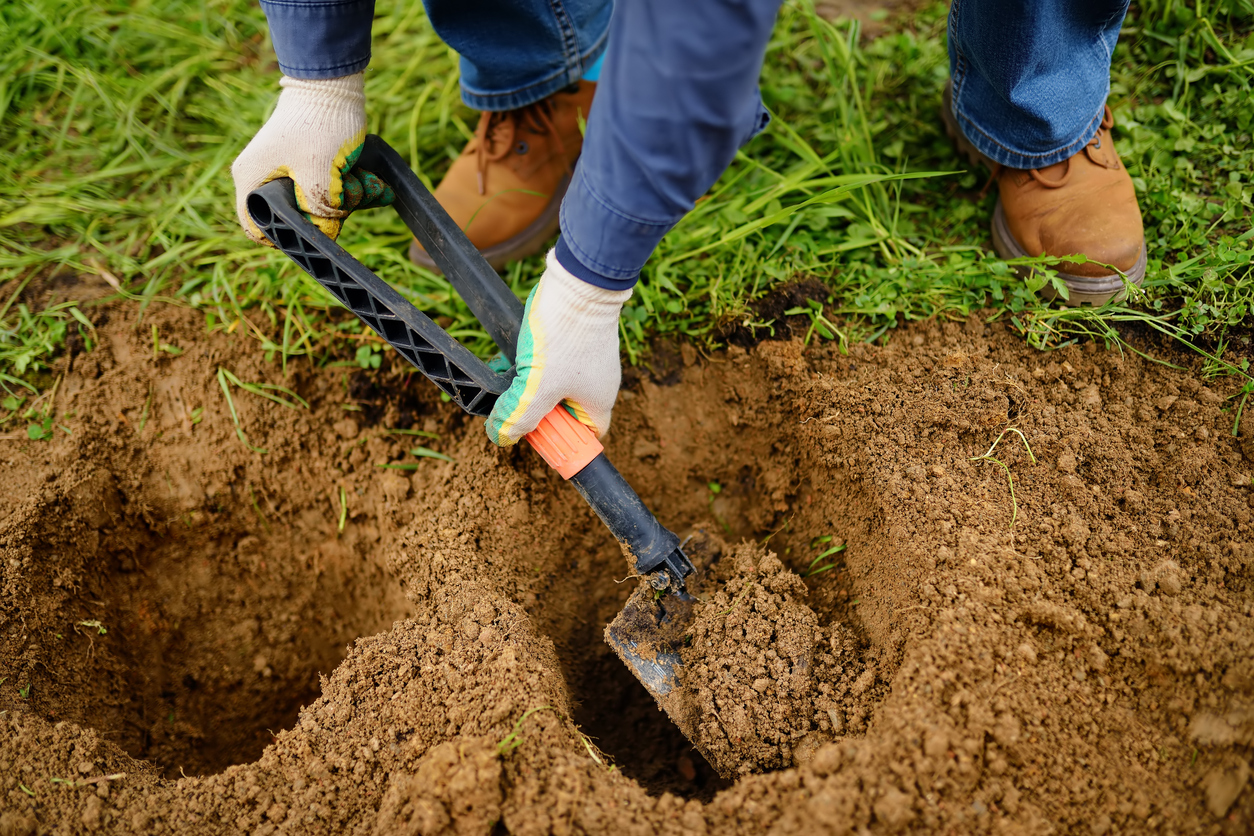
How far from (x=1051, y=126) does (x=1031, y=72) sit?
0.16 metres

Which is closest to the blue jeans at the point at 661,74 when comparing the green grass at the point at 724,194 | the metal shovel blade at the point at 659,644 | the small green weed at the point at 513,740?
the green grass at the point at 724,194

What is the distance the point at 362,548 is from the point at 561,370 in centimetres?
95

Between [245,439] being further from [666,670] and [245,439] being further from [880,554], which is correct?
[880,554]

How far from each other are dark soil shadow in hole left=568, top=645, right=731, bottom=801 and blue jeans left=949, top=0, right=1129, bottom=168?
1.79m

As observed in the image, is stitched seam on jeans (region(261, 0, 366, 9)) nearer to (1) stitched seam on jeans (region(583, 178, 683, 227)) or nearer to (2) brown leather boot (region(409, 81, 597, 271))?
(2) brown leather boot (region(409, 81, 597, 271))

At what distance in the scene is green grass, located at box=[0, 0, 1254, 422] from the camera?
6.56ft

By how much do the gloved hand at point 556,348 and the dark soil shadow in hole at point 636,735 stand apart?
715mm

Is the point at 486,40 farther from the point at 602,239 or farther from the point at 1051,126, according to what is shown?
the point at 1051,126

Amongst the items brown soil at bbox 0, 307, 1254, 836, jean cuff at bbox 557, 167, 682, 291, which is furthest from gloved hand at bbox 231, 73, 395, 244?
jean cuff at bbox 557, 167, 682, 291

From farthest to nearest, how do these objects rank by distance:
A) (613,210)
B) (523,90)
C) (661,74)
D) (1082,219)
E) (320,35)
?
(523,90) → (1082,219) → (320,35) → (613,210) → (661,74)

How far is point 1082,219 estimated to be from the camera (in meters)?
1.93

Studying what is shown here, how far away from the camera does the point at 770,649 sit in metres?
1.62

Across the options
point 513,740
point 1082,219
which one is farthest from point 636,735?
point 1082,219

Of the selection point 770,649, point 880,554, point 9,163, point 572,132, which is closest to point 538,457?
point 770,649
